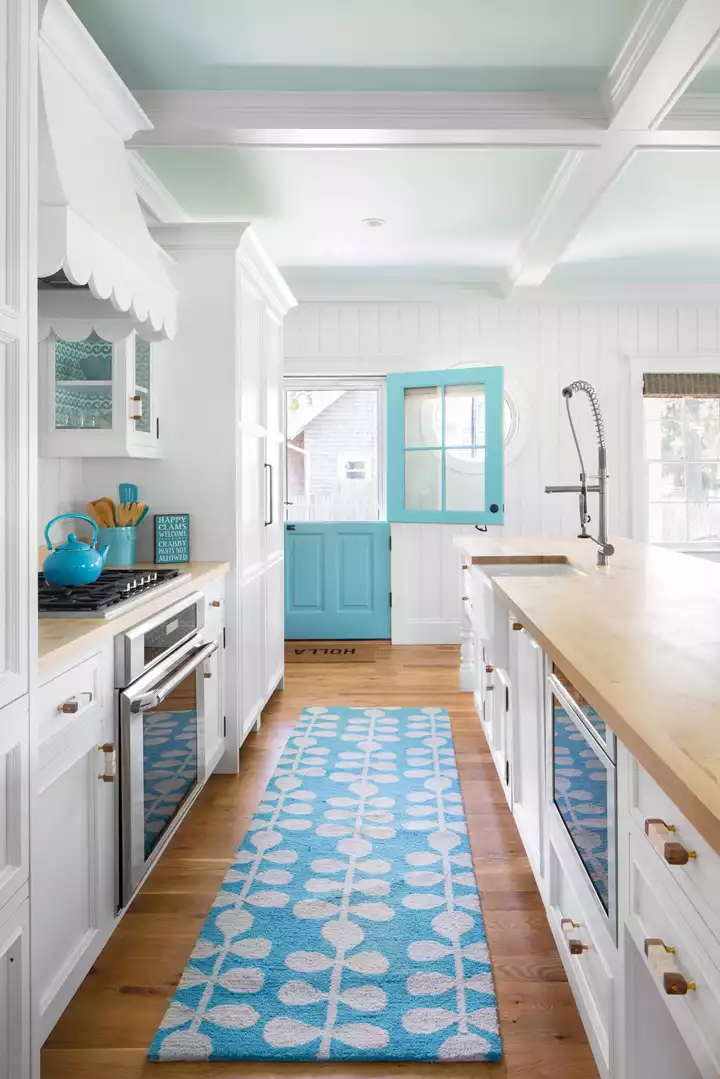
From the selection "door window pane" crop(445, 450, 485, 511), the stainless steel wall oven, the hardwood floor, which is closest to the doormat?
"door window pane" crop(445, 450, 485, 511)

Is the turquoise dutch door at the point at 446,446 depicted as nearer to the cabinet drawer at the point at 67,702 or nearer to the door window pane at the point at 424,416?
the door window pane at the point at 424,416

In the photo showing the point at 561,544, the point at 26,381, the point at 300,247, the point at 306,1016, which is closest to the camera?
the point at 26,381

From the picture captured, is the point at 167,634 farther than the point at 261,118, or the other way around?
the point at 261,118

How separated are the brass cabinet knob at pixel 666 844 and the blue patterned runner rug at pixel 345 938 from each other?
878mm

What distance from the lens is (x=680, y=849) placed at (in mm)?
873

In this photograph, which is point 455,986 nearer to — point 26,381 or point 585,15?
point 26,381

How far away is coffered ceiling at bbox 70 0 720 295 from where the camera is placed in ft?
7.88

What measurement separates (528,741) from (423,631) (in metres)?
3.67

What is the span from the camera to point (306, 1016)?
5.53 feet

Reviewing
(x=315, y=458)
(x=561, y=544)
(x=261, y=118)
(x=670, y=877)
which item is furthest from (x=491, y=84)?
(x=315, y=458)

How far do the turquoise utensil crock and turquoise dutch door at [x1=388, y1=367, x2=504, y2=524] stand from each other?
9.04 feet

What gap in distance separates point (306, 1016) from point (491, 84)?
9.61 ft

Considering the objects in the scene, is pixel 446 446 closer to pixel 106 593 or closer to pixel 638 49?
pixel 638 49

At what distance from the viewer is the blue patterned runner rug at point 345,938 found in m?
1.62
